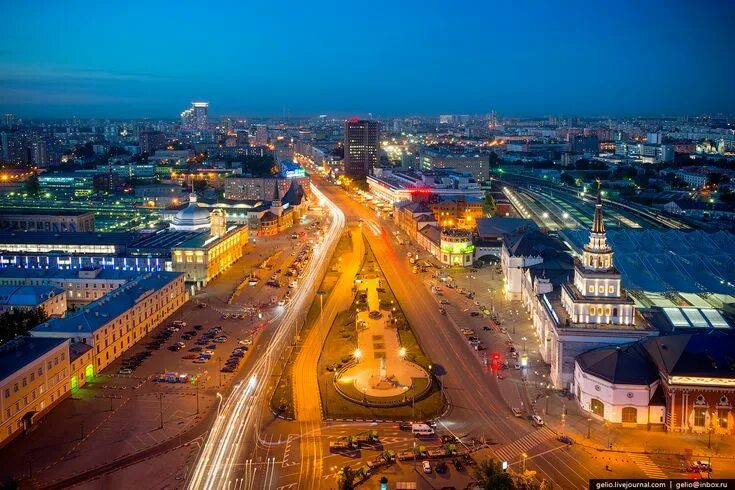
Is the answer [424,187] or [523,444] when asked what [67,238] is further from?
[424,187]

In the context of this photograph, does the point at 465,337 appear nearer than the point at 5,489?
No

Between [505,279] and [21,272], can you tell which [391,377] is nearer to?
[505,279]

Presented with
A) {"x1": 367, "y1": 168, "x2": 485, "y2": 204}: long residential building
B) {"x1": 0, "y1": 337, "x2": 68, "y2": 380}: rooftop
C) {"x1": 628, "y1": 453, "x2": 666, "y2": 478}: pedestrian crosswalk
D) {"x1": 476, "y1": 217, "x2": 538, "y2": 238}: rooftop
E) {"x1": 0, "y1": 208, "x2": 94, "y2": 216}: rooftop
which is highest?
{"x1": 367, "y1": 168, "x2": 485, "y2": 204}: long residential building

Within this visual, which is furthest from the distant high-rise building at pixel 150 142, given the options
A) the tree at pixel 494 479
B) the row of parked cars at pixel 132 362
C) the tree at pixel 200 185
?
the tree at pixel 494 479

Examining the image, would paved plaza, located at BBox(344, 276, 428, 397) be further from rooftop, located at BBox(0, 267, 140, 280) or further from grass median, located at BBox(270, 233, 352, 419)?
rooftop, located at BBox(0, 267, 140, 280)

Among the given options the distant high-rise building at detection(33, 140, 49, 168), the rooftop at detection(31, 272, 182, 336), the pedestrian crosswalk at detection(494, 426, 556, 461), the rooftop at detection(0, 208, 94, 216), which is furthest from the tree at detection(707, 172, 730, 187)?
the distant high-rise building at detection(33, 140, 49, 168)

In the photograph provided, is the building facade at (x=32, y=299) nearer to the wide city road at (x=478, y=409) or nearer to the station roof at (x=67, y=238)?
the station roof at (x=67, y=238)

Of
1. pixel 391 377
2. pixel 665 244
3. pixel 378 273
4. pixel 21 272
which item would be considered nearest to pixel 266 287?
pixel 378 273
